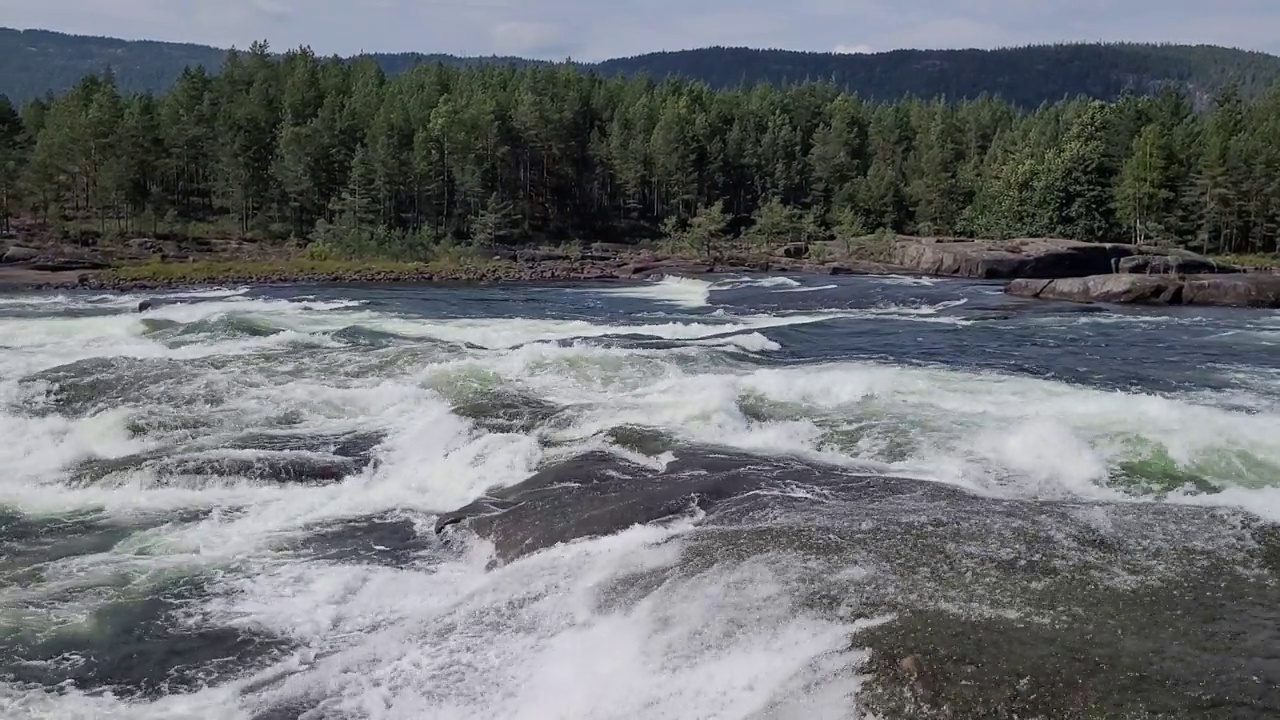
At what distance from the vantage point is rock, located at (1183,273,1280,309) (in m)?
36.2

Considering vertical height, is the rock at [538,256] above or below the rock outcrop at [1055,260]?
below

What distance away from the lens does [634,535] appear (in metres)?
11.0

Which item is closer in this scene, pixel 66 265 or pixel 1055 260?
pixel 66 265

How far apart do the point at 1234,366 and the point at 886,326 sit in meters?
10.0

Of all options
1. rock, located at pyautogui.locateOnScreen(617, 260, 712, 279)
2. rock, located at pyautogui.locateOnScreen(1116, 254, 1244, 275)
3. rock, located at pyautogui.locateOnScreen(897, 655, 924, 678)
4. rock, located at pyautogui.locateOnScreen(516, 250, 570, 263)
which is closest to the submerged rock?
rock, located at pyautogui.locateOnScreen(897, 655, 924, 678)

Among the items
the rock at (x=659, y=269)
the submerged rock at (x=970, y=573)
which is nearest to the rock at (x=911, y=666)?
the submerged rock at (x=970, y=573)

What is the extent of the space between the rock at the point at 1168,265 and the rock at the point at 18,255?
55.9m

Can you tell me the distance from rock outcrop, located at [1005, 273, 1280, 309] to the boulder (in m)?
13.2

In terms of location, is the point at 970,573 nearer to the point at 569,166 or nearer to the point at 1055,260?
the point at 1055,260

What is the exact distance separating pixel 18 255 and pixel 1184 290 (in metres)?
56.0

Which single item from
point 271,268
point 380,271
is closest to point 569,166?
point 380,271

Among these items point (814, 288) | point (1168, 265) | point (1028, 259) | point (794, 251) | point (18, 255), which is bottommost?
point (18, 255)

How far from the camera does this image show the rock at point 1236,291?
119 ft

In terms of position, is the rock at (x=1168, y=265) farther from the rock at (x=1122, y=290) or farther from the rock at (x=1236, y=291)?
the rock at (x=1122, y=290)
